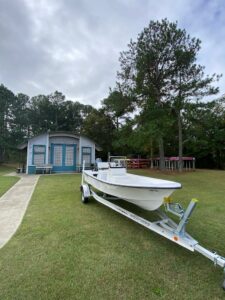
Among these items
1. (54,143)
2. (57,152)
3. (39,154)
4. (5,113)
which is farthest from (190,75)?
(5,113)

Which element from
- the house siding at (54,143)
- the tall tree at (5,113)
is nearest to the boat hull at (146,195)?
the house siding at (54,143)

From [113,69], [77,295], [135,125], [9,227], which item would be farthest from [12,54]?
[77,295]

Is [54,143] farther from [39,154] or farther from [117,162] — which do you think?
[117,162]

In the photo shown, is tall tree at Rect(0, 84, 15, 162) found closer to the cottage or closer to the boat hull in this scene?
the cottage

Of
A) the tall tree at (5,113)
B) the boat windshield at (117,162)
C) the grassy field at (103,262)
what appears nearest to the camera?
the grassy field at (103,262)

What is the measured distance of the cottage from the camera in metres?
14.7

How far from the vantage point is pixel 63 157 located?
1586 cm

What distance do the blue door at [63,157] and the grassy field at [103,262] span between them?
11.8m

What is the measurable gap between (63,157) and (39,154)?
6.32 feet

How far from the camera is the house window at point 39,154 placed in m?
14.8

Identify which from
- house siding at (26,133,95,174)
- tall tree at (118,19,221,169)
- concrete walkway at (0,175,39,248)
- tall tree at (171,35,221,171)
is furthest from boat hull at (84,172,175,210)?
house siding at (26,133,95,174)

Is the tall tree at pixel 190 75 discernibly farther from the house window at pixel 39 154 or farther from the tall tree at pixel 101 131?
the tall tree at pixel 101 131

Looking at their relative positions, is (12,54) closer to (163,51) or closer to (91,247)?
(163,51)

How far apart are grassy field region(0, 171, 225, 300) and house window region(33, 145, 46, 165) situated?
11.4 metres
